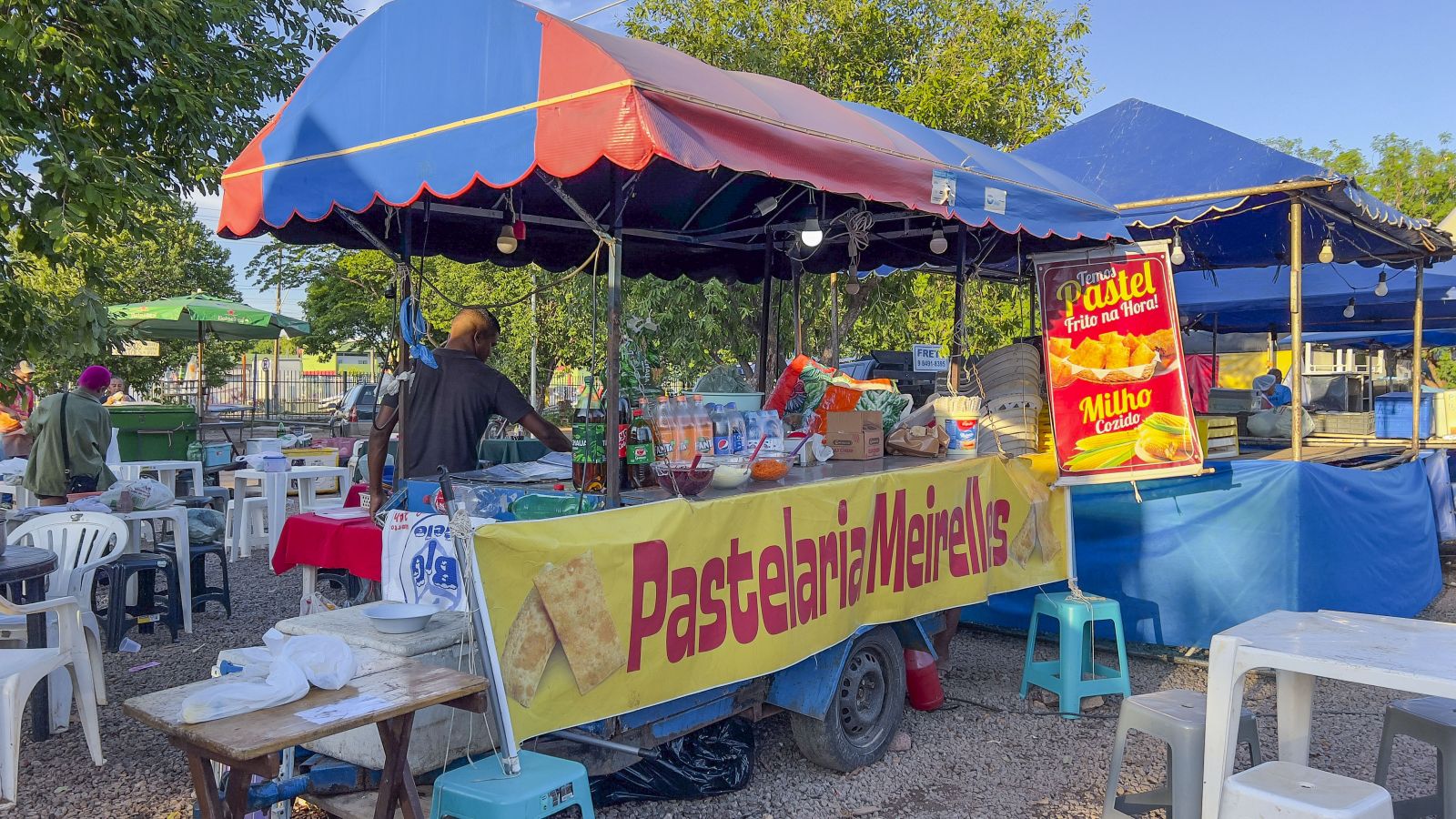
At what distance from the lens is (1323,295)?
11539mm

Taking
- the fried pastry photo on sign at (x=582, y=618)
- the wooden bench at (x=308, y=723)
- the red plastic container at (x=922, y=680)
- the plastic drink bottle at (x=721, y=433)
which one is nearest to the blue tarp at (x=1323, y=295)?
the red plastic container at (x=922, y=680)

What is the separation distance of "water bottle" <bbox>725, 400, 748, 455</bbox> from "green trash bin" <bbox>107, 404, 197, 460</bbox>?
8932mm

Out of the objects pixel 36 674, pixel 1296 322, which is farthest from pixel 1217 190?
pixel 36 674

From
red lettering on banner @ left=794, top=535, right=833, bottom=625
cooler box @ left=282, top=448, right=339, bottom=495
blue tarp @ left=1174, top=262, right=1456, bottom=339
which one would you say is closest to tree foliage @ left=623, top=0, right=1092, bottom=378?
blue tarp @ left=1174, top=262, right=1456, bottom=339

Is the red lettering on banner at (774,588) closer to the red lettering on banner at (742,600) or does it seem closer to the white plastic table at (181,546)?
the red lettering on banner at (742,600)

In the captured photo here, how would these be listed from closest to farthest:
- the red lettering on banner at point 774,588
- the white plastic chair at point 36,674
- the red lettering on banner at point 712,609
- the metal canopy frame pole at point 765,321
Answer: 1. the red lettering on banner at point 712,609
2. the white plastic chair at point 36,674
3. the red lettering on banner at point 774,588
4. the metal canopy frame pole at point 765,321

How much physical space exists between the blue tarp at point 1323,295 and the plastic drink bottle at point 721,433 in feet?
26.4

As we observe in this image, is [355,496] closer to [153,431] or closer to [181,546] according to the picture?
[181,546]

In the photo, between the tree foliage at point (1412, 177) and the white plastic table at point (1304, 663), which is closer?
the white plastic table at point (1304, 663)

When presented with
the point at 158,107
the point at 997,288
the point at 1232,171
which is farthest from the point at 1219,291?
the point at 158,107

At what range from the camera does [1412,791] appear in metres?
4.27

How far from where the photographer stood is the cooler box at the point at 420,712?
309 cm

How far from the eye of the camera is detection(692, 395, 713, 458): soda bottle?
4.04 m

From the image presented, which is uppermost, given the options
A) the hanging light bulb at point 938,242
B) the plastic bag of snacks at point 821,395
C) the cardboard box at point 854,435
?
the hanging light bulb at point 938,242
